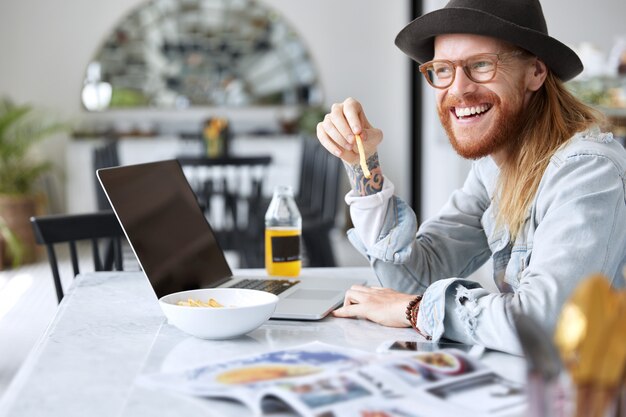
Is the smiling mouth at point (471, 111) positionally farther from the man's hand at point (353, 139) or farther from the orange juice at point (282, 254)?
the orange juice at point (282, 254)

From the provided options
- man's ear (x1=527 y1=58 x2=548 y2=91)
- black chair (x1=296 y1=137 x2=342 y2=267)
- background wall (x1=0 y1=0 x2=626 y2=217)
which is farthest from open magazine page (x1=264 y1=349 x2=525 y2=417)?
background wall (x1=0 y1=0 x2=626 y2=217)

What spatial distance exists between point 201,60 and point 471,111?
20.2 ft

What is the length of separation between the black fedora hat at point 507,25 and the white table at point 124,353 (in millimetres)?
573

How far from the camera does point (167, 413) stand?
3.08 ft

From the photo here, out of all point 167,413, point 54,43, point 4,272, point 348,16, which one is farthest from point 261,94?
point 167,413

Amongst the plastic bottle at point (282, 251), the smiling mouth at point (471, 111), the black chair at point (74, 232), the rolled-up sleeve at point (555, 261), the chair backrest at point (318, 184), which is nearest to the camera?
the rolled-up sleeve at point (555, 261)

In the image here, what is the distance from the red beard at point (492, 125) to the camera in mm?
1572

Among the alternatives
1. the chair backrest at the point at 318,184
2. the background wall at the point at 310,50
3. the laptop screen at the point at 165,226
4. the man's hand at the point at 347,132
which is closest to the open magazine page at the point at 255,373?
the laptop screen at the point at 165,226

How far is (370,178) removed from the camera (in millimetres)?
1612

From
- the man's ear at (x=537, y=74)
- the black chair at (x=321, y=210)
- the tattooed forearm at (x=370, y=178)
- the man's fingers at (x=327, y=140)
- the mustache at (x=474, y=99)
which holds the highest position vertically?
the man's ear at (x=537, y=74)

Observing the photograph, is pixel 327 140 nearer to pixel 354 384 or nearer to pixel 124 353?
pixel 124 353

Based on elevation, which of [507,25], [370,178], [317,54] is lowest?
[370,178]

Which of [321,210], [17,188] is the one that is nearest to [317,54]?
[17,188]

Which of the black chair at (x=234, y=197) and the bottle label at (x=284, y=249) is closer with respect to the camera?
the bottle label at (x=284, y=249)
